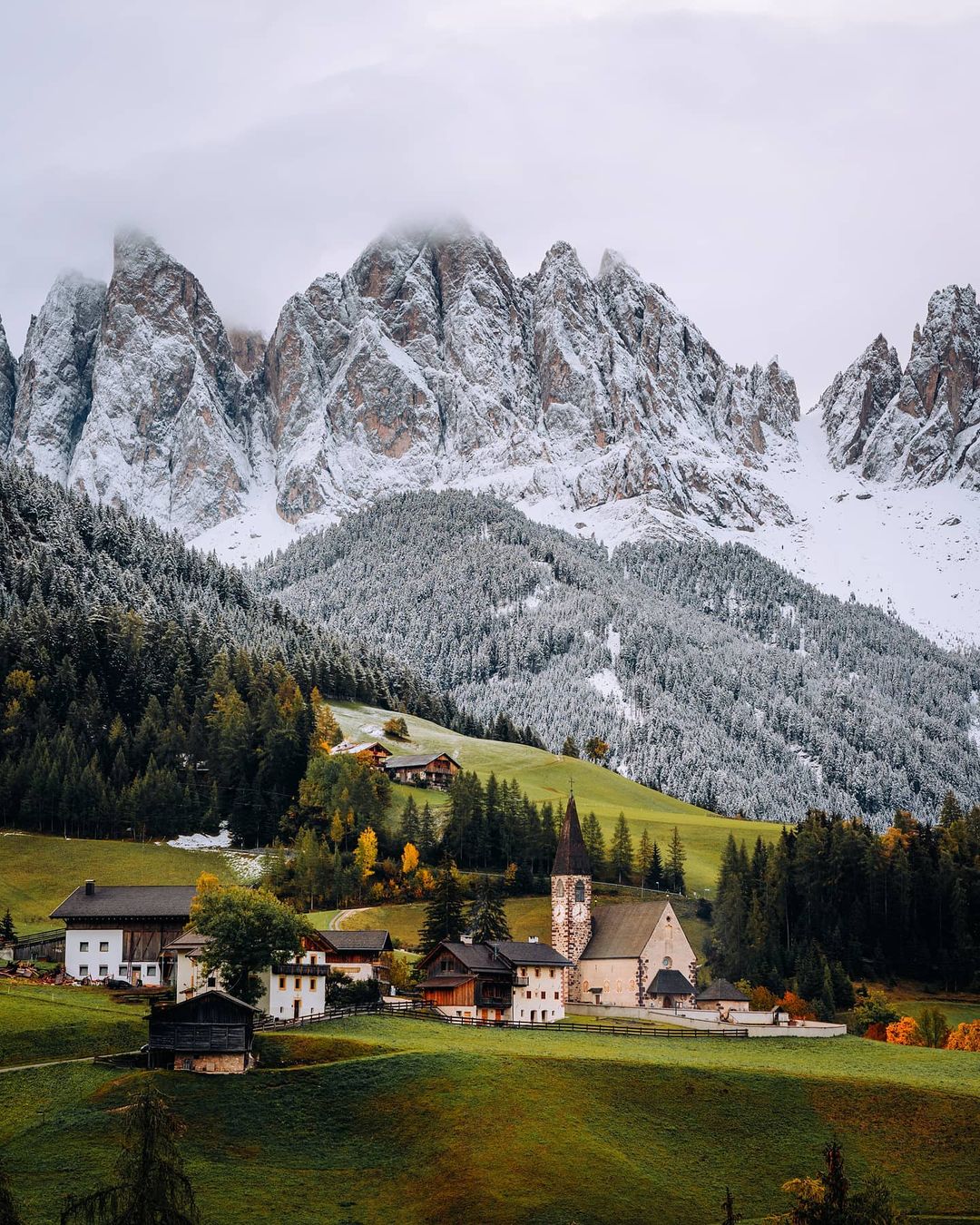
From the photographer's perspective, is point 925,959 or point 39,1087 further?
point 925,959

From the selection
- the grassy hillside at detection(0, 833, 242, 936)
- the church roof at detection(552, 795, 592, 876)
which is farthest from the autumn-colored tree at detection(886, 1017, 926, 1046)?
the grassy hillside at detection(0, 833, 242, 936)

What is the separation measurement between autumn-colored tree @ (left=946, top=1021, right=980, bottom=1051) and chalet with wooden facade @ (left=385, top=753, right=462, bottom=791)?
7020 cm

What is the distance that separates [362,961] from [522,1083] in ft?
102

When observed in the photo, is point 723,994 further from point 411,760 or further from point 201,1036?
point 411,760

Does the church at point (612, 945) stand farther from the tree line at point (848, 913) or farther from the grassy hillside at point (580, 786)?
the grassy hillside at point (580, 786)

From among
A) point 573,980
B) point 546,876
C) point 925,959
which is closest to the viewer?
point 573,980

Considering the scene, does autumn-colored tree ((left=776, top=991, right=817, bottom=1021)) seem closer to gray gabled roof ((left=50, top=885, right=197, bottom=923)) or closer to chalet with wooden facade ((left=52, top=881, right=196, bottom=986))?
gray gabled roof ((left=50, top=885, right=197, bottom=923))

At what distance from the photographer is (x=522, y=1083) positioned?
64500 millimetres

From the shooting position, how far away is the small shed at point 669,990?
98625 millimetres

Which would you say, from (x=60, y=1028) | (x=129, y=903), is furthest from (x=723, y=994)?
(x=60, y=1028)

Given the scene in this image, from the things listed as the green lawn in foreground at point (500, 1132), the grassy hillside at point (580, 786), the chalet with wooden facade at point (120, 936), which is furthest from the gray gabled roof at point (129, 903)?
the grassy hillside at point (580, 786)

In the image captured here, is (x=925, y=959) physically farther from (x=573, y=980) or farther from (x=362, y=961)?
(x=362, y=961)

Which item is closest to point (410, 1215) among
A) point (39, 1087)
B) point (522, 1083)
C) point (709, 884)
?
point (522, 1083)

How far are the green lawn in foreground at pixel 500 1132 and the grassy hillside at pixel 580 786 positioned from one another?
79.9 m
